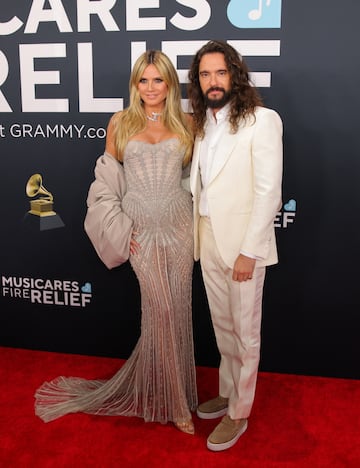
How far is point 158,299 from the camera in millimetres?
2746

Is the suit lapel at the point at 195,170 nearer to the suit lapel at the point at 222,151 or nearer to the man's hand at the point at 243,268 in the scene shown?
the suit lapel at the point at 222,151

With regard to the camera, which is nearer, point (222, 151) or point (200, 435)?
point (222, 151)

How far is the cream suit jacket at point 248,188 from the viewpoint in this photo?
7.80ft

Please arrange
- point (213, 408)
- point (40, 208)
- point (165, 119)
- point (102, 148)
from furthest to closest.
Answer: point (40, 208), point (102, 148), point (213, 408), point (165, 119)

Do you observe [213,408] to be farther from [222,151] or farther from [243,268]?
[222,151]

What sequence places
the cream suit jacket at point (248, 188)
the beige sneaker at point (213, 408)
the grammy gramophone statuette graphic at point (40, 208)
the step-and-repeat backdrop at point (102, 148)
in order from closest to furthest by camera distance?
the cream suit jacket at point (248, 188), the beige sneaker at point (213, 408), the step-and-repeat backdrop at point (102, 148), the grammy gramophone statuette graphic at point (40, 208)

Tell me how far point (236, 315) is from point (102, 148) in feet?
4.65

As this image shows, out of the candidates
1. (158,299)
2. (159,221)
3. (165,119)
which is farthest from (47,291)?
(165,119)

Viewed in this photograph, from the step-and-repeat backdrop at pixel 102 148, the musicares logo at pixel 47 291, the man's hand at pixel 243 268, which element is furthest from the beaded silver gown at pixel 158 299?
the musicares logo at pixel 47 291

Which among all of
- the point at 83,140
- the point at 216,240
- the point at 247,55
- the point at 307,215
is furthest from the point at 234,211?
the point at 83,140

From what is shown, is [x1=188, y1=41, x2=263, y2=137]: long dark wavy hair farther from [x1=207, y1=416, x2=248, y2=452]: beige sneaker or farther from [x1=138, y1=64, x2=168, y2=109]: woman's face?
[x1=207, y1=416, x2=248, y2=452]: beige sneaker

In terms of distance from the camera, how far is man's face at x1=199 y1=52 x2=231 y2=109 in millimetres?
2473

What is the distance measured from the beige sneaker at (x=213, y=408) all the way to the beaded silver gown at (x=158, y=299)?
0.07m

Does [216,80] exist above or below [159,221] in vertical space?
above
